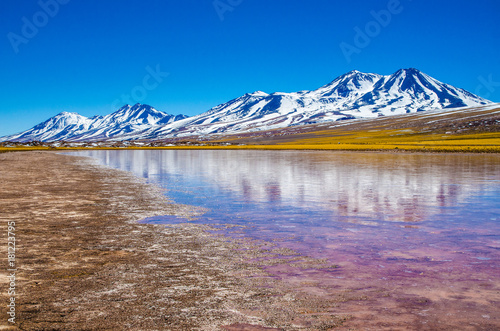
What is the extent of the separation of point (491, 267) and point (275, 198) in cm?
1169

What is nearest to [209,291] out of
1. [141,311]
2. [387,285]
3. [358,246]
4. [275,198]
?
[141,311]

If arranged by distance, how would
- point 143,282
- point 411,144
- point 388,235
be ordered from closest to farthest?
1. point 143,282
2. point 388,235
3. point 411,144

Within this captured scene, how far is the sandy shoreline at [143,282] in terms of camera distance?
6078 millimetres

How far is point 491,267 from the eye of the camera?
339 inches

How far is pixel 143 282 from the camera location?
7.62 metres

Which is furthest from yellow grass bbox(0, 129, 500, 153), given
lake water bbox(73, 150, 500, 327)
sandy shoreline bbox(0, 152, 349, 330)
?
sandy shoreline bbox(0, 152, 349, 330)

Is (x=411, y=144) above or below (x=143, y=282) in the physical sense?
above

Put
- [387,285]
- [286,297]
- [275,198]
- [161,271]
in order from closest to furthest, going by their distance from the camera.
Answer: [286,297] → [387,285] → [161,271] → [275,198]

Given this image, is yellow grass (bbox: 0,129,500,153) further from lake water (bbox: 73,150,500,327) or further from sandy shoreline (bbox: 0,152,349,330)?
sandy shoreline (bbox: 0,152,349,330)

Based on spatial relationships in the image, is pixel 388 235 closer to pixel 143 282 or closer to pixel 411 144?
pixel 143 282

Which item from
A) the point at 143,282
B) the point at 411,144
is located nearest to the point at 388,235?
the point at 143,282

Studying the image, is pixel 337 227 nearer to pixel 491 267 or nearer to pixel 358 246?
pixel 358 246

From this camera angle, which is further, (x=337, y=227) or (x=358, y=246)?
(x=337, y=227)

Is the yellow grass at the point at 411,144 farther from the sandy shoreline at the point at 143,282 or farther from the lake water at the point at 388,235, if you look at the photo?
the sandy shoreline at the point at 143,282
